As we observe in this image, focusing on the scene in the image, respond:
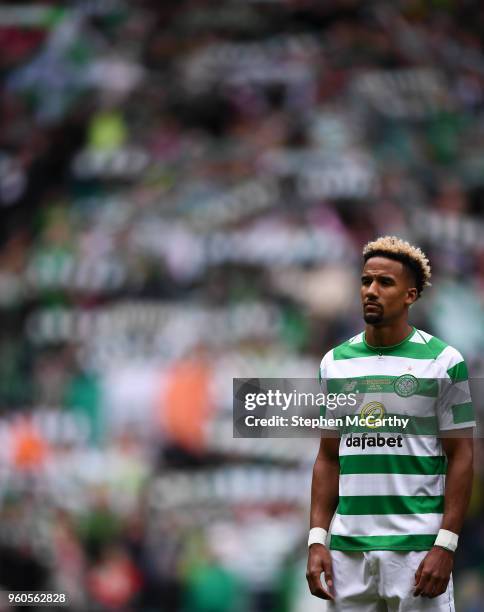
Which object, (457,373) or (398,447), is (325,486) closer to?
(398,447)

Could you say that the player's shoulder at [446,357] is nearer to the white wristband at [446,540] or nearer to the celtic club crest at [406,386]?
the celtic club crest at [406,386]

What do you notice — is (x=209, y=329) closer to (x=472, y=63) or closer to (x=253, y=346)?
(x=253, y=346)

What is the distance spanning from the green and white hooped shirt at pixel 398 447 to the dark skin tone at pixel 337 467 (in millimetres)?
37

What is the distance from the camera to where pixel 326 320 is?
8617 millimetres

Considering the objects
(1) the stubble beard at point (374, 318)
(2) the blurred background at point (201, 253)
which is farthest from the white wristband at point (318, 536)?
(2) the blurred background at point (201, 253)

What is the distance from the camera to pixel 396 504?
2.46 m

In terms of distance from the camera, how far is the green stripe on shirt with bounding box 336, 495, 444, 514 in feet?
8.06

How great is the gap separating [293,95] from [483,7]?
1.74 metres

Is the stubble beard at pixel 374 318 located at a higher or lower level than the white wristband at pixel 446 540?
higher

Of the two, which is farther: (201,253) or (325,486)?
(201,253)

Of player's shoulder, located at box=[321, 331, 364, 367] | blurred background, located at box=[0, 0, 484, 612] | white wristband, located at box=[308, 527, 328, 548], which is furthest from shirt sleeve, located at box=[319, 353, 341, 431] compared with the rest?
blurred background, located at box=[0, 0, 484, 612]

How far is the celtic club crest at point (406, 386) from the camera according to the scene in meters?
2.48

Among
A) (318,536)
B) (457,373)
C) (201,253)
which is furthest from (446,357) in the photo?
(201,253)

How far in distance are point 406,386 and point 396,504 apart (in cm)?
26
